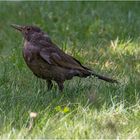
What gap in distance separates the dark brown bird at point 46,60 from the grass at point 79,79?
0.14 m

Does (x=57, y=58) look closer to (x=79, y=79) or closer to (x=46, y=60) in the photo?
(x=46, y=60)

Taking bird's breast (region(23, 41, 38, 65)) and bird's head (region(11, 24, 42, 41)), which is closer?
bird's breast (region(23, 41, 38, 65))

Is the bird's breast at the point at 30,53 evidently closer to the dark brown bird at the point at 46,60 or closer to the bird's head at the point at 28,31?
the dark brown bird at the point at 46,60

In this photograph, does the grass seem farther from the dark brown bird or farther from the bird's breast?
the bird's breast

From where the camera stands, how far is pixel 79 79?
779 centimetres

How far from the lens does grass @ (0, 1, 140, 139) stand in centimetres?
570

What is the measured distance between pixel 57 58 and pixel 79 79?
0.64 meters

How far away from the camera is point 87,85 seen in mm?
7391

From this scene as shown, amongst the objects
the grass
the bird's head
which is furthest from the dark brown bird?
the grass

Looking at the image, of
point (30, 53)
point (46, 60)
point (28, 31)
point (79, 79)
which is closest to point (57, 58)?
point (46, 60)

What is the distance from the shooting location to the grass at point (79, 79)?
5703mm

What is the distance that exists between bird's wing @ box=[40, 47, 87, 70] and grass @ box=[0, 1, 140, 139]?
0.75 feet

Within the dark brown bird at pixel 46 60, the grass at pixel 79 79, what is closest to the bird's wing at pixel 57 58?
the dark brown bird at pixel 46 60

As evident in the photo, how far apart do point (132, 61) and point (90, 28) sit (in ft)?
7.23
